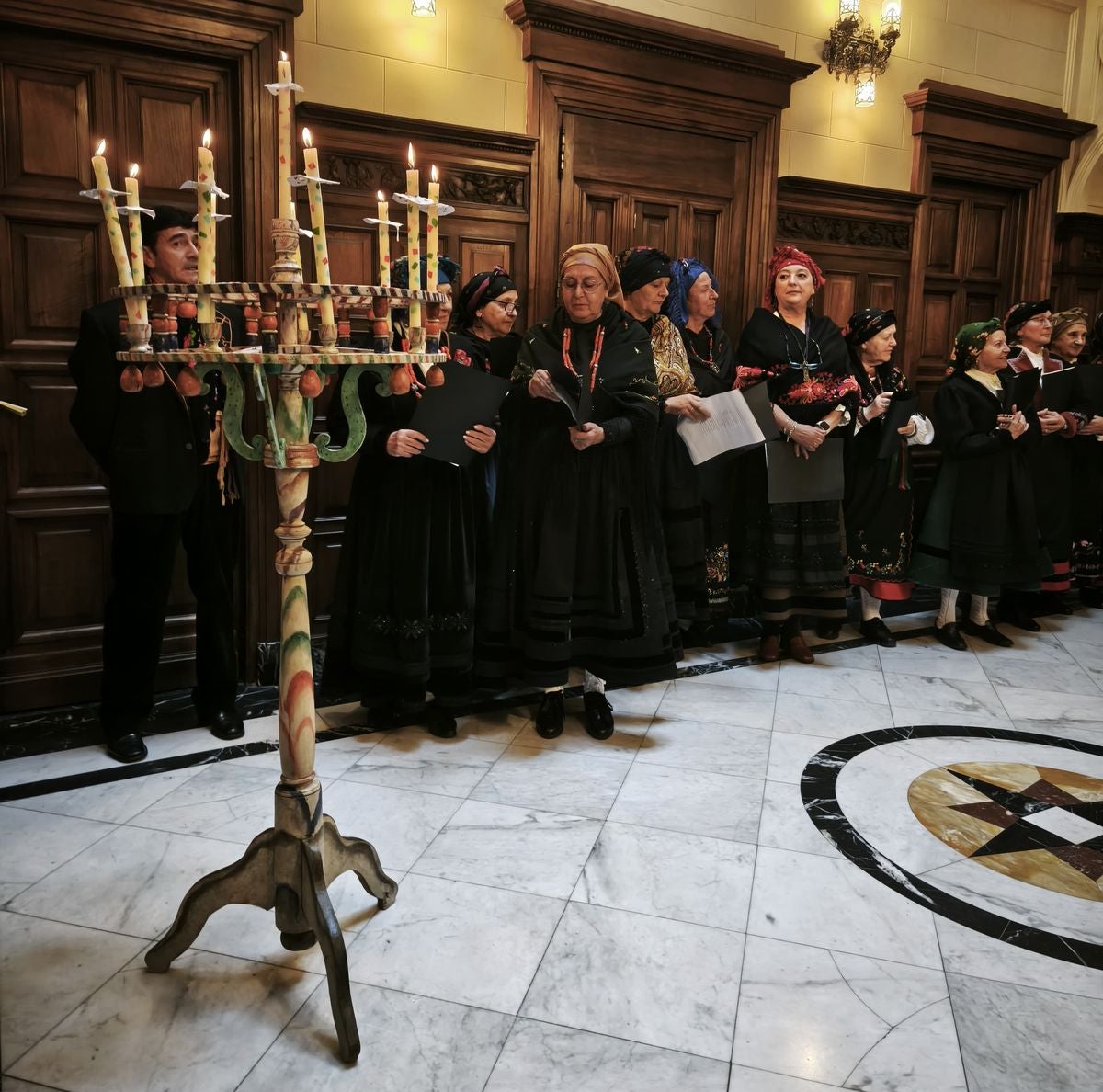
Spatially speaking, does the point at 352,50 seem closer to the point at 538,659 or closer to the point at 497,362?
the point at 497,362

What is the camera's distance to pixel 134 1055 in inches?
65.2

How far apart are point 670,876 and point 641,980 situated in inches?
16.6

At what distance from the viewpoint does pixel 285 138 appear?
1496mm

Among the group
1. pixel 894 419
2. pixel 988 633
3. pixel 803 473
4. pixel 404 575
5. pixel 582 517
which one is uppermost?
pixel 894 419

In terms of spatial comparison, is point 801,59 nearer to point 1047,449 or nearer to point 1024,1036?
point 1047,449

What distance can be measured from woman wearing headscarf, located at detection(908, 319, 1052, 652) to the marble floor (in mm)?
1086

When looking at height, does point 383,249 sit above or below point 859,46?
below

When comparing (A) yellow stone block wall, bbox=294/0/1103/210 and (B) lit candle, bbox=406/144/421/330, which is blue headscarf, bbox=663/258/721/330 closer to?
(A) yellow stone block wall, bbox=294/0/1103/210

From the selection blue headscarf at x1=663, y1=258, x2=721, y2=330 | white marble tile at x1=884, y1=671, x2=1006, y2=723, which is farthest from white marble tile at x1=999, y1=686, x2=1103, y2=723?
blue headscarf at x1=663, y1=258, x2=721, y2=330

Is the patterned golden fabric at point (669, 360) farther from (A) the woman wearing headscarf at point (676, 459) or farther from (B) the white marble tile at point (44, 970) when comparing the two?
(B) the white marble tile at point (44, 970)

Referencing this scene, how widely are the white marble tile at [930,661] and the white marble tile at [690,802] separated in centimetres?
150

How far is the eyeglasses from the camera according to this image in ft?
9.80

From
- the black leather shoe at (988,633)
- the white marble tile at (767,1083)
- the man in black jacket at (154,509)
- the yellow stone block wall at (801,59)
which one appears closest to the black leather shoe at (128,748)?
the man in black jacket at (154,509)

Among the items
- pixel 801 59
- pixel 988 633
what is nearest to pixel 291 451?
pixel 988 633
